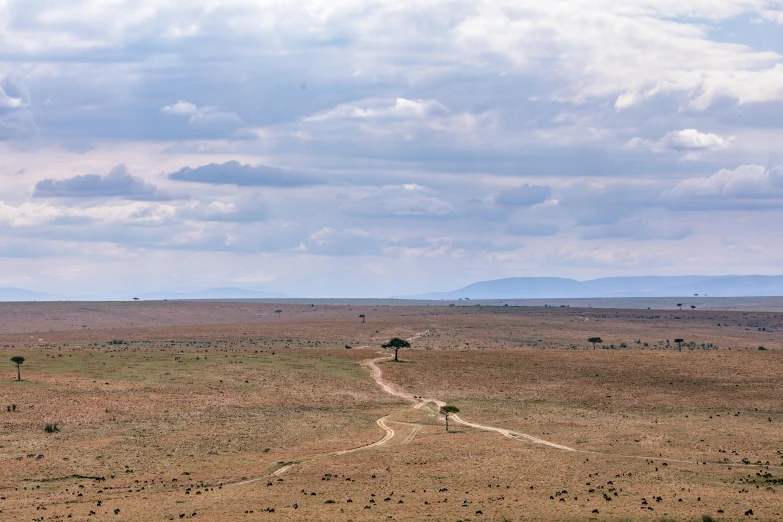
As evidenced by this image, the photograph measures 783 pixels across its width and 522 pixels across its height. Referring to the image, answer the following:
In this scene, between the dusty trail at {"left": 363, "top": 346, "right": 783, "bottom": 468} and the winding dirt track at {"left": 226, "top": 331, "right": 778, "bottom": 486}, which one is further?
the dusty trail at {"left": 363, "top": 346, "right": 783, "bottom": 468}

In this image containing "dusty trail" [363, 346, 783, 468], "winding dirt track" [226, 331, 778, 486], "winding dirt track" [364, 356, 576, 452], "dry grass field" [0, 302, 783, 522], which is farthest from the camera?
"winding dirt track" [364, 356, 576, 452]

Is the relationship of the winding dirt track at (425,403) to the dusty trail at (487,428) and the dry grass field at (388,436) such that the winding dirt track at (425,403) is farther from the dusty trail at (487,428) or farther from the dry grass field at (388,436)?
the dry grass field at (388,436)

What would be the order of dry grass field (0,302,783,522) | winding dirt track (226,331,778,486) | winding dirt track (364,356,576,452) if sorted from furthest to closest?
winding dirt track (364,356,576,452) < winding dirt track (226,331,778,486) < dry grass field (0,302,783,522)

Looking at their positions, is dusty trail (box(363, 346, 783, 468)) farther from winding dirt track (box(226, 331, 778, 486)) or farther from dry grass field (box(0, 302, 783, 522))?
dry grass field (box(0, 302, 783, 522))

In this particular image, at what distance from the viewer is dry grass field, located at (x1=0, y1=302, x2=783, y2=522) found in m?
42.4

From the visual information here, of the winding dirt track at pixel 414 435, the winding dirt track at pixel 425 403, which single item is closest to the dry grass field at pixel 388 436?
the winding dirt track at pixel 414 435

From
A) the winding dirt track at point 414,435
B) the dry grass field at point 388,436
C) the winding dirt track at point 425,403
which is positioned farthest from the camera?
the winding dirt track at point 425,403

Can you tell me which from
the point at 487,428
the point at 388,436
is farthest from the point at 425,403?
the point at 388,436

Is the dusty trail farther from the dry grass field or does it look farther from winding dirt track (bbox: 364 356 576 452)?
the dry grass field

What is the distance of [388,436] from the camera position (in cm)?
6334

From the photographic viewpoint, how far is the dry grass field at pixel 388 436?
4244cm

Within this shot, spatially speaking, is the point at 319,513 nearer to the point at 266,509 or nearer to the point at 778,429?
the point at 266,509

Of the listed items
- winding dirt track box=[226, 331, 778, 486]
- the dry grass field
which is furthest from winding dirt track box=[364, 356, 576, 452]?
the dry grass field

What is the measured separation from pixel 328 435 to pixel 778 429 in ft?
108
